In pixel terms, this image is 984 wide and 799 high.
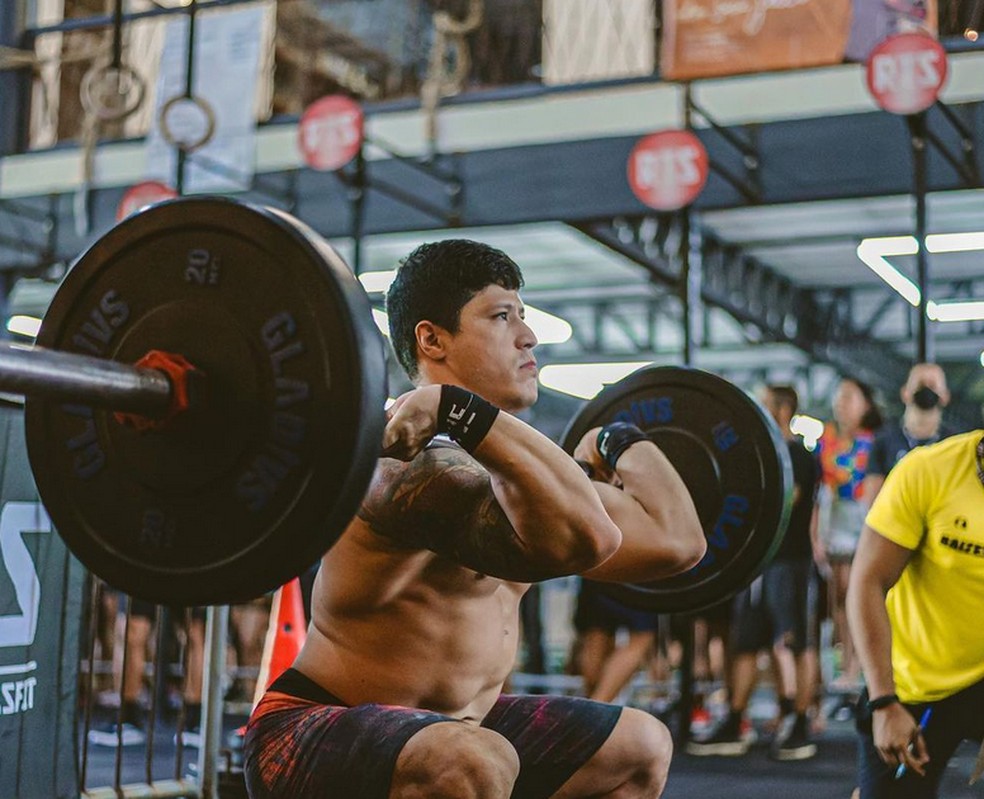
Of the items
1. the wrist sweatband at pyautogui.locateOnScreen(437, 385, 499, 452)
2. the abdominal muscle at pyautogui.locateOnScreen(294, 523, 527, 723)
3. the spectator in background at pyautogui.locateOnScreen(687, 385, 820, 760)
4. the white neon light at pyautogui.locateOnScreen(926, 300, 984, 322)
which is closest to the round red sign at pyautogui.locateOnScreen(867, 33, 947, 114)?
the spectator in background at pyautogui.locateOnScreen(687, 385, 820, 760)

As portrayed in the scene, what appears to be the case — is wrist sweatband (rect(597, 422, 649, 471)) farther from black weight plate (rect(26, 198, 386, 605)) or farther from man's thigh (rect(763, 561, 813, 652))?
man's thigh (rect(763, 561, 813, 652))

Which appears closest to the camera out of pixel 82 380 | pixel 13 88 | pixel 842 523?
pixel 82 380

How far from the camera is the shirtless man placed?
1734mm

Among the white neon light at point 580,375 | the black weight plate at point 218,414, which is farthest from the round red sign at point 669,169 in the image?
the white neon light at point 580,375

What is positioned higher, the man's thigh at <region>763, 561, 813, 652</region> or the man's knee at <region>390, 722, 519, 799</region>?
the man's knee at <region>390, 722, 519, 799</region>

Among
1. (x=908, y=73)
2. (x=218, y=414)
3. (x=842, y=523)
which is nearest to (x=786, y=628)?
(x=842, y=523)

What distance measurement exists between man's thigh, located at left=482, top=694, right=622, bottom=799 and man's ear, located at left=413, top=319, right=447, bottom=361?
1.95ft

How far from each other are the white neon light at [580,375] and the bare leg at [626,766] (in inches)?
378

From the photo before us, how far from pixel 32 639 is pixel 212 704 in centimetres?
85

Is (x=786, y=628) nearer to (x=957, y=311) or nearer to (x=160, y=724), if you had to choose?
(x=160, y=724)

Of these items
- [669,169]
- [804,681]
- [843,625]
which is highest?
[669,169]

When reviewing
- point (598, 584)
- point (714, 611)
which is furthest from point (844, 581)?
point (598, 584)

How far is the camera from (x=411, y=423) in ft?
5.29

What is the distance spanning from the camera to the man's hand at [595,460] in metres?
2.21
